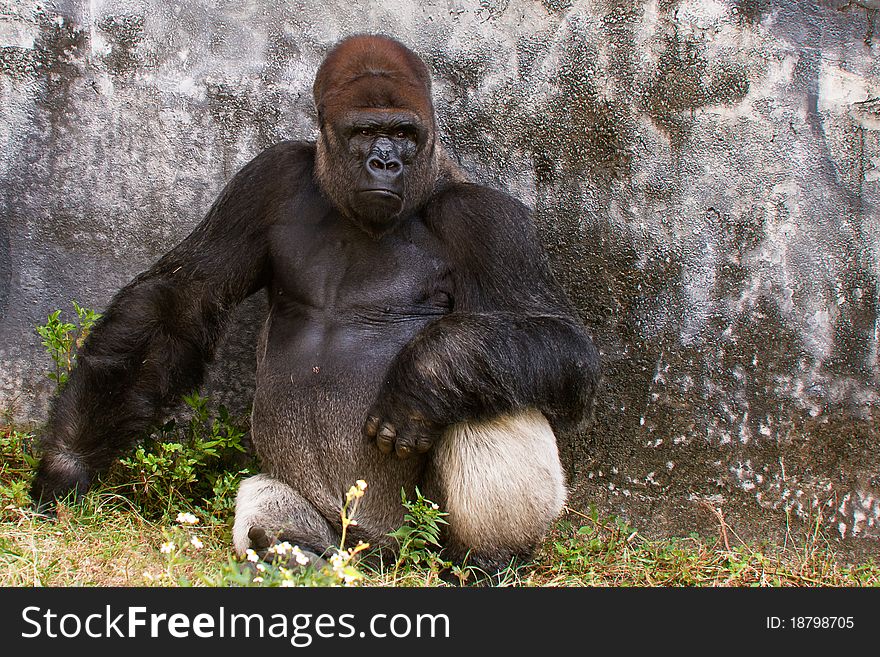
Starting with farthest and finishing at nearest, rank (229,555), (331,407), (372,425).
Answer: (331,407), (372,425), (229,555)

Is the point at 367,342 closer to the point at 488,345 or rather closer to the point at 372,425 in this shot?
the point at 372,425

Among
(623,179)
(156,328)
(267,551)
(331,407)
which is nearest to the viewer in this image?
(267,551)

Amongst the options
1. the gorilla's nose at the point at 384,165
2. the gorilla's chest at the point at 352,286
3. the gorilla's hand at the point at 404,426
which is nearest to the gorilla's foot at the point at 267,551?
the gorilla's hand at the point at 404,426

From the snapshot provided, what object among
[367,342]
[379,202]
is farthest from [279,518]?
[379,202]

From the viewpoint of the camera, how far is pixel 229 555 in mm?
2980

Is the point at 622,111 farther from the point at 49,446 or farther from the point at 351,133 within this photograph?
the point at 49,446

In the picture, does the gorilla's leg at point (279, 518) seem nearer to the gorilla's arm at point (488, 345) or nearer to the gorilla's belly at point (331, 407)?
the gorilla's belly at point (331, 407)

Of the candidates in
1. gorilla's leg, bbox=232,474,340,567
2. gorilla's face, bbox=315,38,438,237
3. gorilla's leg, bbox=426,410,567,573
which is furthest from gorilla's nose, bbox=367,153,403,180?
gorilla's leg, bbox=232,474,340,567

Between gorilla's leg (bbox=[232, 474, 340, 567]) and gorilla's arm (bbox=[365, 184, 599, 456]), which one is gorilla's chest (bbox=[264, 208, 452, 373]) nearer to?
gorilla's arm (bbox=[365, 184, 599, 456])

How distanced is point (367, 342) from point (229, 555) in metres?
0.83

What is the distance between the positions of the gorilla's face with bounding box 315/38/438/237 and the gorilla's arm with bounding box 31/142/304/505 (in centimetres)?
27

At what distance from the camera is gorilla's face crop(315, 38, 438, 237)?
3.07 meters

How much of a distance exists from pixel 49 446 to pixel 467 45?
217cm

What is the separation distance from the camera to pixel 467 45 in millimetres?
3709
